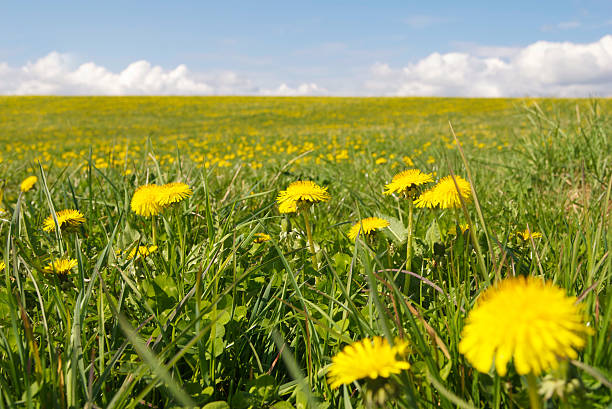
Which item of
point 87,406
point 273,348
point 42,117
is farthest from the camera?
point 42,117

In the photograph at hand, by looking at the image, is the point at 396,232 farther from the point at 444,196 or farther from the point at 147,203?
the point at 147,203

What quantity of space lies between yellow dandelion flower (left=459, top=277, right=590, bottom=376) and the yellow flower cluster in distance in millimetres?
1217

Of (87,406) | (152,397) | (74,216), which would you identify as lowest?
(152,397)

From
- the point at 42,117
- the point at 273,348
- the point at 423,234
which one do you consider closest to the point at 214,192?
the point at 423,234

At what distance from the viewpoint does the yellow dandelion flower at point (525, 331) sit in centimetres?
55

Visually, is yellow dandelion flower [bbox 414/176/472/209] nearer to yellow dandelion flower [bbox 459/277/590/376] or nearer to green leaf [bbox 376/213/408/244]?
green leaf [bbox 376/213/408/244]

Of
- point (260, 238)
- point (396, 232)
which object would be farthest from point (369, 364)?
point (260, 238)

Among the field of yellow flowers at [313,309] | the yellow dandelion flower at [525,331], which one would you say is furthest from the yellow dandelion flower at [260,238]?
the yellow dandelion flower at [525,331]

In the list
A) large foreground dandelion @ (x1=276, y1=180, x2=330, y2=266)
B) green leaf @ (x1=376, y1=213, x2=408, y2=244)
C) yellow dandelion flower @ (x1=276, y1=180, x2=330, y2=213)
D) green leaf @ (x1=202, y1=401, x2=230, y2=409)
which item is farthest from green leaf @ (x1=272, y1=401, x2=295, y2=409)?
green leaf @ (x1=376, y1=213, x2=408, y2=244)

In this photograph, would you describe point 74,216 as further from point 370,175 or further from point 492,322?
point 370,175

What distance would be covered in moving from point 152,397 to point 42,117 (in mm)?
29168

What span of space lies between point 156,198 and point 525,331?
134cm

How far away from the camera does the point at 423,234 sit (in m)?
1.94

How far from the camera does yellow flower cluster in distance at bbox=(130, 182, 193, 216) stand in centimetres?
155
